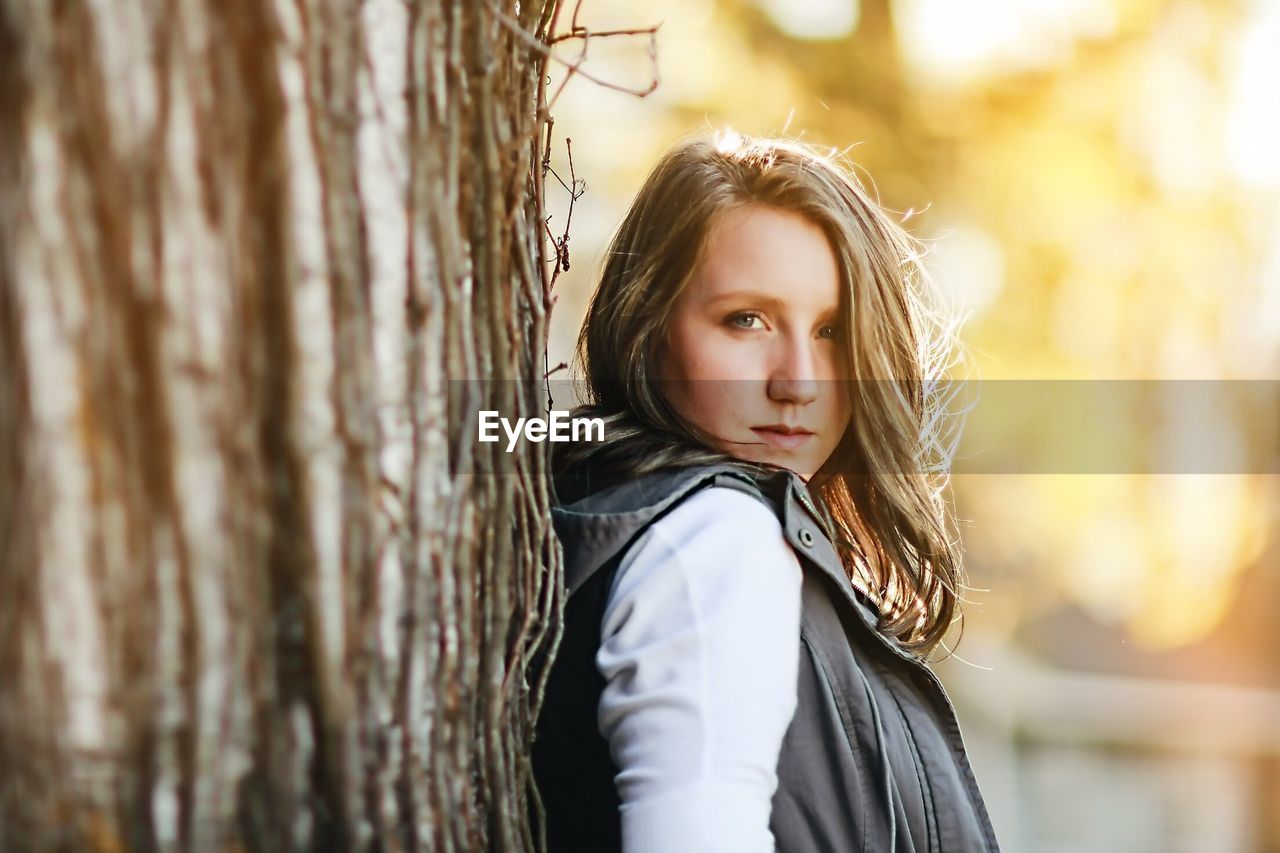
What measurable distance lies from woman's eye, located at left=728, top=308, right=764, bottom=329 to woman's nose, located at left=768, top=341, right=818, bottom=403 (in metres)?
0.05

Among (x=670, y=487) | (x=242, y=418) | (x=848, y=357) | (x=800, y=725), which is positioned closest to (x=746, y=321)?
(x=848, y=357)

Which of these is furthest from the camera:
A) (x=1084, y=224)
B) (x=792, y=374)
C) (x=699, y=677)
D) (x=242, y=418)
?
(x=1084, y=224)

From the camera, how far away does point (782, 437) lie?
1.85m

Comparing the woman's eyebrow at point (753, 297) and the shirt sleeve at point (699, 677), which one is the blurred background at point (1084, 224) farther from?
the shirt sleeve at point (699, 677)

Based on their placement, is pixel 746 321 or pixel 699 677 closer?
pixel 699 677

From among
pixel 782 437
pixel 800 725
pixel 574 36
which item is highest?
pixel 574 36

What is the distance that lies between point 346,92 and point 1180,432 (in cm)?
776

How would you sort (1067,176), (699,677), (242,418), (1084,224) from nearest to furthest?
(242,418)
(699,677)
(1084,224)
(1067,176)

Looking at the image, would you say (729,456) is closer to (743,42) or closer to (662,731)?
(662,731)

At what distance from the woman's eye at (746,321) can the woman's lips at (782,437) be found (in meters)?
0.16

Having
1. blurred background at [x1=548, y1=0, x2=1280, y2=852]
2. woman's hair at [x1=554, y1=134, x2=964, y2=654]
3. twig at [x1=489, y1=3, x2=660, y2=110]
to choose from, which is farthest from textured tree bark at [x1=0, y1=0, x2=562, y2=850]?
blurred background at [x1=548, y1=0, x2=1280, y2=852]

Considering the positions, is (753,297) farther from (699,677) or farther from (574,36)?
(699,677)

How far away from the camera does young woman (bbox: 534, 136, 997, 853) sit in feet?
4.64

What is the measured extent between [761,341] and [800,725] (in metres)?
0.60
